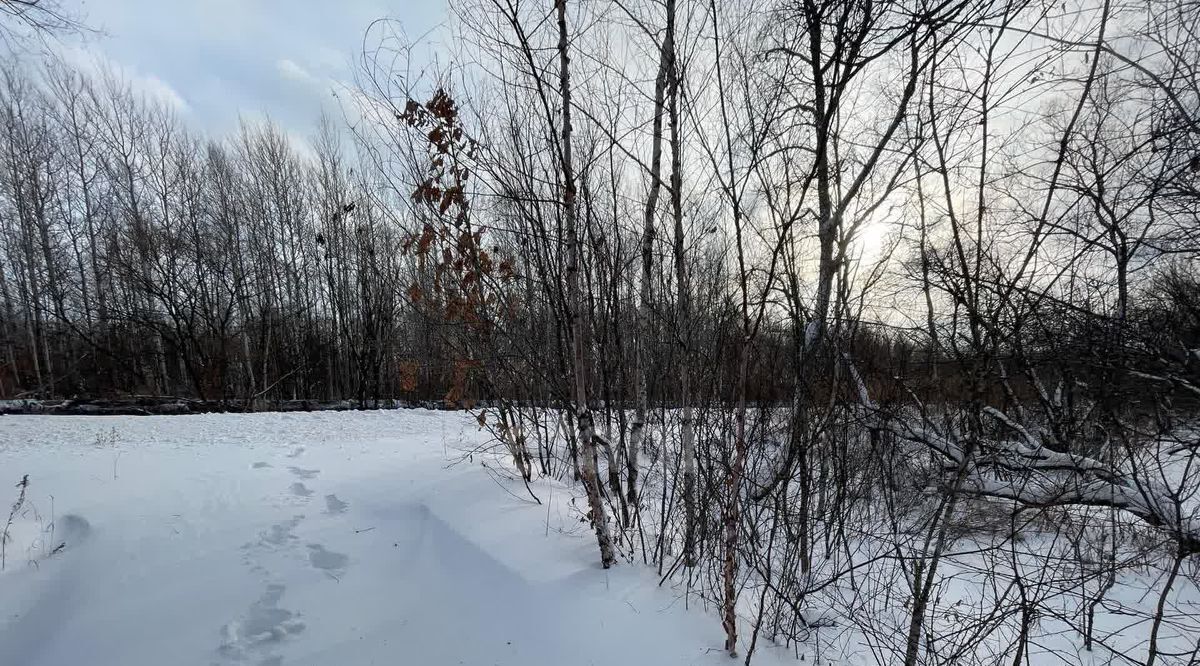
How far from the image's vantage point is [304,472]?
5.50 meters

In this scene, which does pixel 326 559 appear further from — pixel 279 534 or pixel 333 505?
pixel 333 505

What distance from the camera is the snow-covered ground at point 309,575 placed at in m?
2.60

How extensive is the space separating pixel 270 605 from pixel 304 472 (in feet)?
9.28

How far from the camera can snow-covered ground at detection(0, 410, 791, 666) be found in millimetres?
2600

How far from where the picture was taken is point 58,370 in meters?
19.0

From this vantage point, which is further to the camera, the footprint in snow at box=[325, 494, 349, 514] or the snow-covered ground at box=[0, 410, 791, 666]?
the footprint in snow at box=[325, 494, 349, 514]

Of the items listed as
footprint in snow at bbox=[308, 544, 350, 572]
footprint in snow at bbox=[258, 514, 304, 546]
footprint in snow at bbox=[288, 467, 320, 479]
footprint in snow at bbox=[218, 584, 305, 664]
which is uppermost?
footprint in snow at bbox=[288, 467, 320, 479]

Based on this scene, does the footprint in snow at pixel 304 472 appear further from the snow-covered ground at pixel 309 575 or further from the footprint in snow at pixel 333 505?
the footprint in snow at pixel 333 505

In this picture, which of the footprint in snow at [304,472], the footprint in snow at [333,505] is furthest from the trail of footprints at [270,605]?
the footprint in snow at [304,472]

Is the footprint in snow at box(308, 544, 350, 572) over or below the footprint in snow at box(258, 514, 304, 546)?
below

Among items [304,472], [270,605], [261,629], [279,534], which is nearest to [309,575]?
[270,605]

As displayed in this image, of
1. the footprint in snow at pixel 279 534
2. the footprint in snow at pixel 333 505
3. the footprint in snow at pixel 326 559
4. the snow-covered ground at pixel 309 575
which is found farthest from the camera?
the footprint in snow at pixel 333 505

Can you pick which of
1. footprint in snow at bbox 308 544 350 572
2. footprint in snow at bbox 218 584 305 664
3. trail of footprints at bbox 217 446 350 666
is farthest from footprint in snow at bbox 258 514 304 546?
footprint in snow at bbox 218 584 305 664

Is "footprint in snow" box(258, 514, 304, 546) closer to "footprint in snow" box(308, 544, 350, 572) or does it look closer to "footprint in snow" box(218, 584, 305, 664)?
"footprint in snow" box(308, 544, 350, 572)
